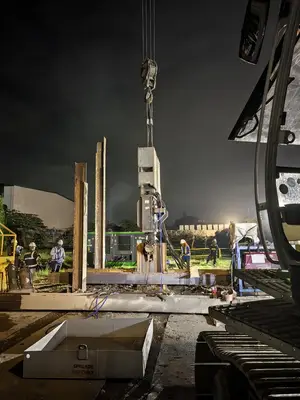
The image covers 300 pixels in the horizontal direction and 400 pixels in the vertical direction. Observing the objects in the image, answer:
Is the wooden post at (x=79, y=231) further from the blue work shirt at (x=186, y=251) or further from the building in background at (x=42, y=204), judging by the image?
the building in background at (x=42, y=204)

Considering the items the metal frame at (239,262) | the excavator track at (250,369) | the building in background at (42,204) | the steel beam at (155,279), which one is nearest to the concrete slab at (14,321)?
the steel beam at (155,279)

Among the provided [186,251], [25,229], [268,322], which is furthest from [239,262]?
[25,229]

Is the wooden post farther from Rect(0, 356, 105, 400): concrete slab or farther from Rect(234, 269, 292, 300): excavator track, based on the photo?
Rect(234, 269, 292, 300): excavator track

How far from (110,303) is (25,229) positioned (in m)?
18.8

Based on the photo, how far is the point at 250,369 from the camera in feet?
7.23

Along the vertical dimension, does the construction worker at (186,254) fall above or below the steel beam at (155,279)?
above

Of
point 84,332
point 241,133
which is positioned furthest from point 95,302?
point 241,133

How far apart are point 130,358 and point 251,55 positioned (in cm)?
401

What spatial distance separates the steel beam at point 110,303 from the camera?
8.59 metres

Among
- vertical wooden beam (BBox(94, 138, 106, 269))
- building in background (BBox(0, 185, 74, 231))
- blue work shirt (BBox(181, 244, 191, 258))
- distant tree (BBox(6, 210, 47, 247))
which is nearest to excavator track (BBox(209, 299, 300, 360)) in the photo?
vertical wooden beam (BBox(94, 138, 106, 269))

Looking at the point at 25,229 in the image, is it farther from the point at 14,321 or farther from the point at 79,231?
the point at 14,321

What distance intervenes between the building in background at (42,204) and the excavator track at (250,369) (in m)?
31.4

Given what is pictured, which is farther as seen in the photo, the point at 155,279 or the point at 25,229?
the point at 25,229

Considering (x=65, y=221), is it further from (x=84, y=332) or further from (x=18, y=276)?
(x=84, y=332)
